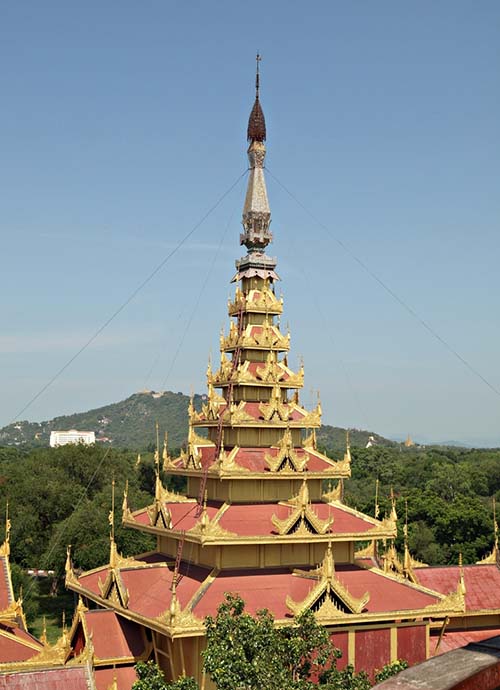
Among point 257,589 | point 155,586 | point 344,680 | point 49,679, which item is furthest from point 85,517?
point 344,680

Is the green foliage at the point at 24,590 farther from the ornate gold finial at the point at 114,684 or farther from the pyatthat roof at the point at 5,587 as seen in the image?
the ornate gold finial at the point at 114,684

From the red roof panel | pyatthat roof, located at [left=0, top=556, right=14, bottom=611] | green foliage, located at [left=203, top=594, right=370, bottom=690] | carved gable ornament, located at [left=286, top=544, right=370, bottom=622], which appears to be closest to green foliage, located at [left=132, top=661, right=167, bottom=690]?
green foliage, located at [left=203, top=594, right=370, bottom=690]

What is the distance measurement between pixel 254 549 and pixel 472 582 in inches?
373

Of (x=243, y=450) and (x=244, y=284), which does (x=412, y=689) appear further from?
(x=244, y=284)

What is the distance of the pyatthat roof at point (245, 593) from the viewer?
935 inches

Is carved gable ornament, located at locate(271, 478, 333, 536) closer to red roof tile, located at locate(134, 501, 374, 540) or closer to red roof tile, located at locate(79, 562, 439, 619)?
red roof tile, located at locate(134, 501, 374, 540)

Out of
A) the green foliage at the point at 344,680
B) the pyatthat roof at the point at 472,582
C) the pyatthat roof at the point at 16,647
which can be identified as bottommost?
the pyatthat roof at the point at 16,647

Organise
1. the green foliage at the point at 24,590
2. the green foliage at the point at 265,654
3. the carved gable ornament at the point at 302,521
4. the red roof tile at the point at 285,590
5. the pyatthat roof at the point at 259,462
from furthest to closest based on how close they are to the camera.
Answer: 1. the green foliage at the point at 24,590
2. the pyatthat roof at the point at 259,462
3. the carved gable ornament at the point at 302,521
4. the red roof tile at the point at 285,590
5. the green foliage at the point at 265,654

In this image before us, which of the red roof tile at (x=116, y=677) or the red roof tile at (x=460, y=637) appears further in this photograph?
the red roof tile at (x=460, y=637)

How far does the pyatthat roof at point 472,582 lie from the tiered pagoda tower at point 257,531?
1157 mm

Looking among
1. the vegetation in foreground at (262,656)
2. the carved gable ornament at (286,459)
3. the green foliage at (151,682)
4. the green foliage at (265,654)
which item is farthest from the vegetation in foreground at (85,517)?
the green foliage at (265,654)

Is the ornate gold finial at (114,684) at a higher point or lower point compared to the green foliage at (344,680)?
lower

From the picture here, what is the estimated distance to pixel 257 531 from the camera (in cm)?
2611

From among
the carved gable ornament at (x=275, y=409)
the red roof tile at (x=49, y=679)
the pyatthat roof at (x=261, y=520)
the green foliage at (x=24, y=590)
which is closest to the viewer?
the red roof tile at (x=49, y=679)
